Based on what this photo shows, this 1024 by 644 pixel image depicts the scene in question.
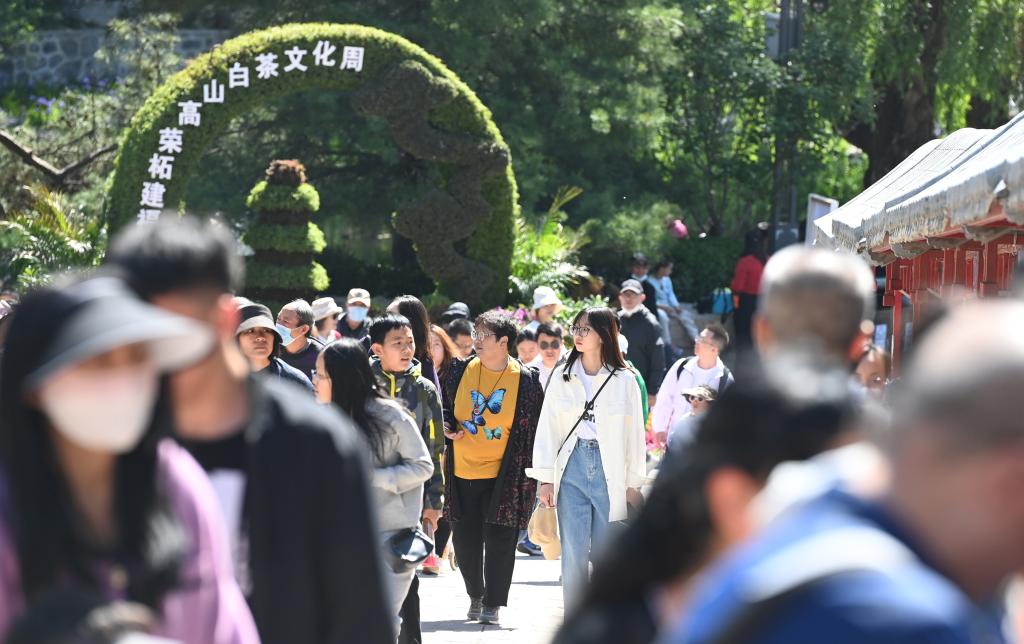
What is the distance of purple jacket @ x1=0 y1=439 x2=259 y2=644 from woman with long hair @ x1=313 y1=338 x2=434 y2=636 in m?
3.18

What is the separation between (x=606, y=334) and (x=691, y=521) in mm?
6421

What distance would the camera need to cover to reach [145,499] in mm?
2568

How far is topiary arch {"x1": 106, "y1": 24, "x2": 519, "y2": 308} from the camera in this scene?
57.1 feet

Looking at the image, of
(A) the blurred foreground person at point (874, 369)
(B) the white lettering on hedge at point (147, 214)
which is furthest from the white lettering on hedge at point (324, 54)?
(A) the blurred foreground person at point (874, 369)

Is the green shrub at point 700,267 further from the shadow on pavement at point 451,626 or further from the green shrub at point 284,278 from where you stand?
the shadow on pavement at point 451,626

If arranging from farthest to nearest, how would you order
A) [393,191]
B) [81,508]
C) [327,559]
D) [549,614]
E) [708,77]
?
[708,77] → [393,191] → [549,614] → [327,559] → [81,508]

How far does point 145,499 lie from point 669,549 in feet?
3.11

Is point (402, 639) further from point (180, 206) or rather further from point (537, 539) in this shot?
point (180, 206)

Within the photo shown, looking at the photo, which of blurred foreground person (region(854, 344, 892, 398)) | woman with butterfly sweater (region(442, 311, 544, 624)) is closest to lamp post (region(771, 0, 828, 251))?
woman with butterfly sweater (region(442, 311, 544, 624))

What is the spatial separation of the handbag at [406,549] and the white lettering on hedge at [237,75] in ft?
39.5

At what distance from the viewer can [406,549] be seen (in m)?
6.15

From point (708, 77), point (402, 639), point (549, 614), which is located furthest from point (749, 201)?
point (402, 639)

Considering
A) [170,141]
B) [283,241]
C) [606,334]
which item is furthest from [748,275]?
[606,334]

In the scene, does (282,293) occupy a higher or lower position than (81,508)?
lower
